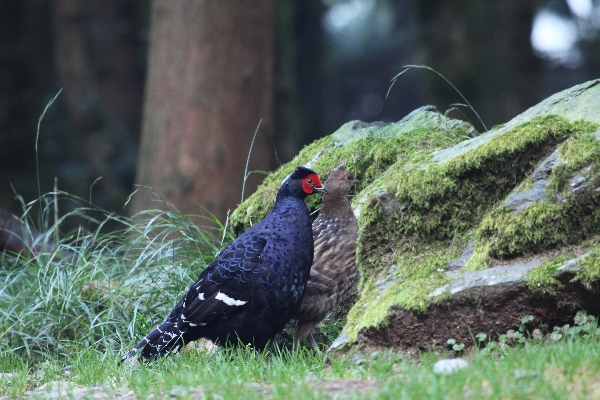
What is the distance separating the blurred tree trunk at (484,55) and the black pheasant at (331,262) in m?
5.11

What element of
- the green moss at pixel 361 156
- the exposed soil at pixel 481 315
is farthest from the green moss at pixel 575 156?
the green moss at pixel 361 156

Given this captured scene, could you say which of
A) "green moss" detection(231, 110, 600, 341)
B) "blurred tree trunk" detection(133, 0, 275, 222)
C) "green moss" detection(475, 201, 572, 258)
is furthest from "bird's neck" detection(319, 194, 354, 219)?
"blurred tree trunk" detection(133, 0, 275, 222)

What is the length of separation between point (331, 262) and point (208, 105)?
4.03 meters

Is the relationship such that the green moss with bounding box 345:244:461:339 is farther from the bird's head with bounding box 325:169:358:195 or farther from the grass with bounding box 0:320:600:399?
the bird's head with bounding box 325:169:358:195

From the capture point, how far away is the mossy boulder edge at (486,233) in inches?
150

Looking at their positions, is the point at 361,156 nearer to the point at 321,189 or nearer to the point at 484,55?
the point at 321,189

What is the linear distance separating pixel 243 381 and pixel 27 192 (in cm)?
782

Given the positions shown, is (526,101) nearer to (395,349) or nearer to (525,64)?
(525,64)

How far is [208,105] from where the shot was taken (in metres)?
8.47

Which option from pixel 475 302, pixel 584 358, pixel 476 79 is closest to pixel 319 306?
pixel 475 302

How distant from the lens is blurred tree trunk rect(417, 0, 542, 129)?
10.0m

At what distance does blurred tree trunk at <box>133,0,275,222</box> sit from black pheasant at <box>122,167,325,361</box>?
3601 mm

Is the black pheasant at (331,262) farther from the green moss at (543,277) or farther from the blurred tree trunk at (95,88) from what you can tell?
the blurred tree trunk at (95,88)

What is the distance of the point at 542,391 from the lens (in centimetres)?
272
